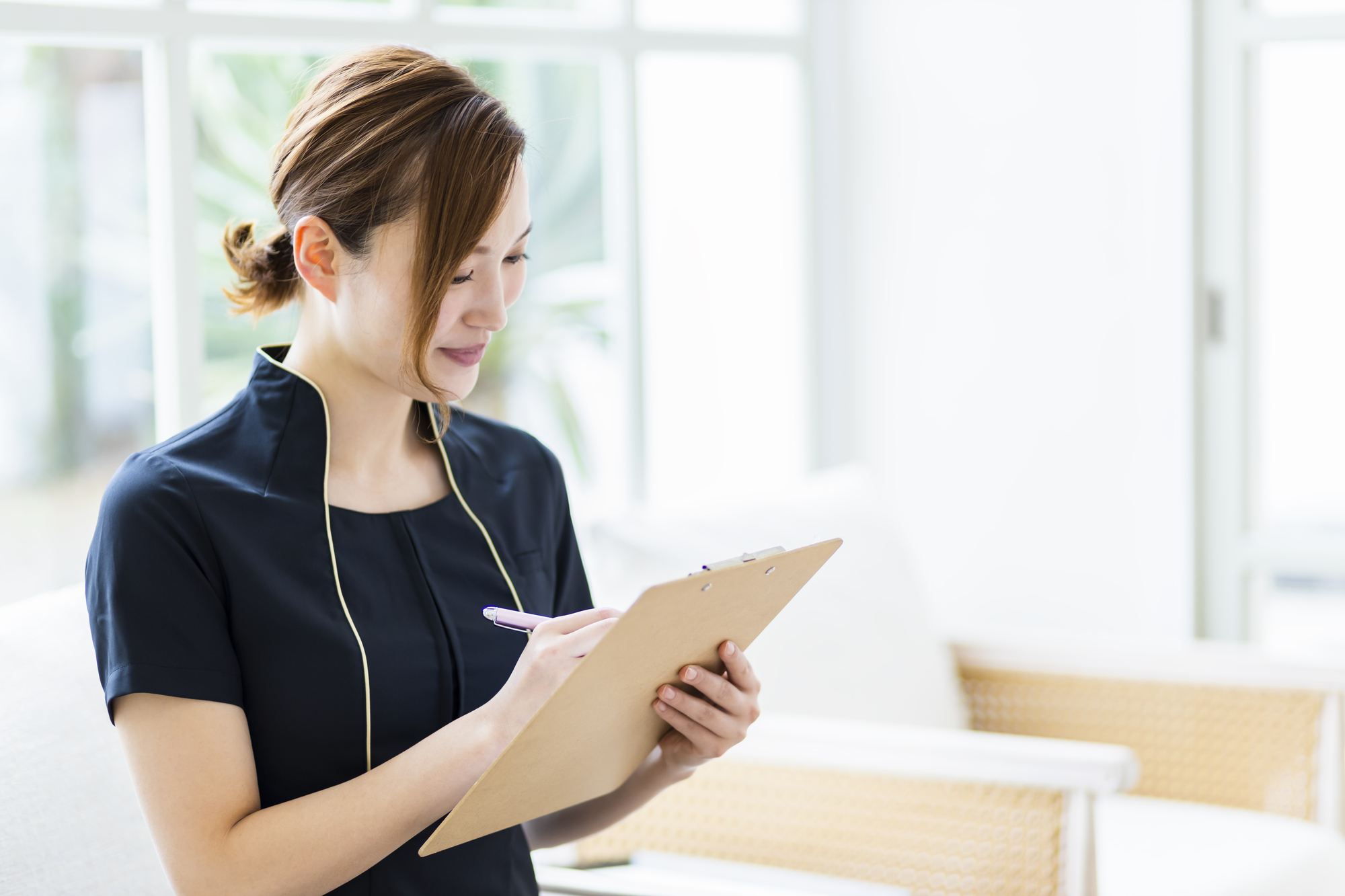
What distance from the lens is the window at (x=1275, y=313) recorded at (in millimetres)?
2398

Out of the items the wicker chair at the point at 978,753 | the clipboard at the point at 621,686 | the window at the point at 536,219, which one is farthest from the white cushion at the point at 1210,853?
the window at the point at 536,219

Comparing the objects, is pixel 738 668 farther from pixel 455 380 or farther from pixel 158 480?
pixel 158 480

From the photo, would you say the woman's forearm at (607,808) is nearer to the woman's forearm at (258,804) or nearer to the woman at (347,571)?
the woman at (347,571)

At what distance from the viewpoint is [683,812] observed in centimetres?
165

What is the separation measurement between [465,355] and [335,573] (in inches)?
9.1

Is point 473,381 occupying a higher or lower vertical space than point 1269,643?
higher

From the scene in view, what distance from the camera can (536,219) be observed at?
3088 millimetres

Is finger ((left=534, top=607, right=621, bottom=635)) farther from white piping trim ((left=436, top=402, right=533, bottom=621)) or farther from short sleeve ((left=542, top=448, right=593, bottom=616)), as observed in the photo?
short sleeve ((left=542, top=448, right=593, bottom=616))

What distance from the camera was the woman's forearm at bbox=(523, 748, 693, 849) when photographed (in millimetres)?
1253

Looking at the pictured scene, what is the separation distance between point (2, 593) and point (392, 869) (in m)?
1.99

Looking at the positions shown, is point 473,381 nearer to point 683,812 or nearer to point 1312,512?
point 683,812

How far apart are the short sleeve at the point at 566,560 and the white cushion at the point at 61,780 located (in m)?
0.47

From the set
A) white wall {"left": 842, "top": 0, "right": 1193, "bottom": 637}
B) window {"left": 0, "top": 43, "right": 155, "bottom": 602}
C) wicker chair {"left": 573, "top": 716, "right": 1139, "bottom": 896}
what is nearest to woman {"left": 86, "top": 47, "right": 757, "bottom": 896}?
wicker chair {"left": 573, "top": 716, "right": 1139, "bottom": 896}

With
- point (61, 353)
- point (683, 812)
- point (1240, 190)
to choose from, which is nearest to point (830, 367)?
point (1240, 190)
